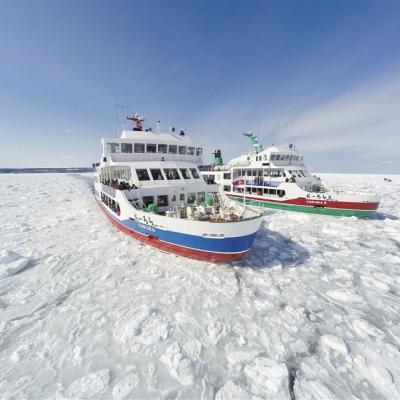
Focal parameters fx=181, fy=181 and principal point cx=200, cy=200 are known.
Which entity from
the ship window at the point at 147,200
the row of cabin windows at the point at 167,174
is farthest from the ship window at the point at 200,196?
the ship window at the point at 147,200

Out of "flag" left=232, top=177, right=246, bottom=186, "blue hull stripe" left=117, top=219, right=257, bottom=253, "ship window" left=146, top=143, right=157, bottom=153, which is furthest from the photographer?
"flag" left=232, top=177, right=246, bottom=186

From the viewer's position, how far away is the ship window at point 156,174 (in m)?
11.1

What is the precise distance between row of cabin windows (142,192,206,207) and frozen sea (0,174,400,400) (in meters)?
2.85

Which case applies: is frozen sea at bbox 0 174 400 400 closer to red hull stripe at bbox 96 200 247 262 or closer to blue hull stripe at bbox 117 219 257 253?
red hull stripe at bbox 96 200 247 262

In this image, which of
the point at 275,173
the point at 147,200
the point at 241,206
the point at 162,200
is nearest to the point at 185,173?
the point at 162,200

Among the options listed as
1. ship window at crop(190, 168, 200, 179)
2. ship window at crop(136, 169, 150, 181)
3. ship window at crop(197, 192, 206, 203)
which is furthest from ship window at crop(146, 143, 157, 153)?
ship window at crop(197, 192, 206, 203)

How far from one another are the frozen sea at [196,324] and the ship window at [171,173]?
5018mm

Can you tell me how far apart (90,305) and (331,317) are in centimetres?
680

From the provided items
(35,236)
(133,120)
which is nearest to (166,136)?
(133,120)

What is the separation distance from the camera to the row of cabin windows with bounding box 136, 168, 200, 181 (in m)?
10.9

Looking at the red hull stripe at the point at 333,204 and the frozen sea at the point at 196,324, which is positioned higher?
the red hull stripe at the point at 333,204

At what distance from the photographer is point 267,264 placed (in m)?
7.64

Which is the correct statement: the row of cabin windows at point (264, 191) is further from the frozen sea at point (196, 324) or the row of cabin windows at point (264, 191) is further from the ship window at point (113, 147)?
the ship window at point (113, 147)

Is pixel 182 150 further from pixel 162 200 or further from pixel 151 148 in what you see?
pixel 162 200
